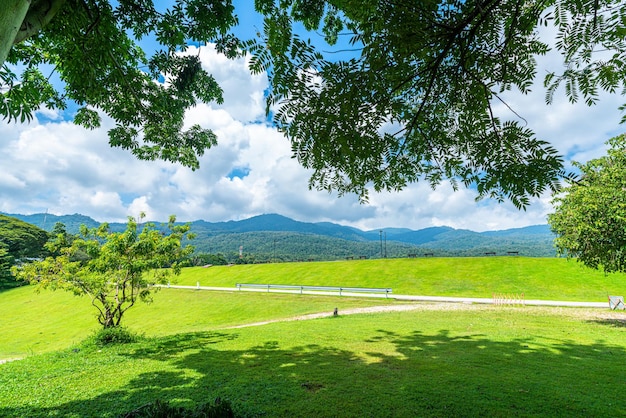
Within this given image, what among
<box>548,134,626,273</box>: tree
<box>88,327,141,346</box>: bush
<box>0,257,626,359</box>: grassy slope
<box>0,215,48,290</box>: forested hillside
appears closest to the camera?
<box>88,327,141,346</box>: bush

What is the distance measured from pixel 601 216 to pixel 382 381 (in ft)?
37.7

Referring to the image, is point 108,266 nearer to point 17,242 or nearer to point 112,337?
point 112,337

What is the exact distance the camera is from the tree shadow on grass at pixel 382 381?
4.08 metres

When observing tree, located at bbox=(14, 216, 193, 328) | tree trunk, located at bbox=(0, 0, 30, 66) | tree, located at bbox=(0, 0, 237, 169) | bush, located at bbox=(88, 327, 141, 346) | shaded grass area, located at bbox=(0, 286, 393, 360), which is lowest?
shaded grass area, located at bbox=(0, 286, 393, 360)

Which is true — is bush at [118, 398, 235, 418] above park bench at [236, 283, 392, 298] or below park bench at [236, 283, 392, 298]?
above

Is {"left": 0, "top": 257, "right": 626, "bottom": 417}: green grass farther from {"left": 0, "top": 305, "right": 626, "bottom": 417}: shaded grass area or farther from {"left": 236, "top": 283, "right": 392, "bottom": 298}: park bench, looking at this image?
{"left": 236, "top": 283, "right": 392, "bottom": 298}: park bench

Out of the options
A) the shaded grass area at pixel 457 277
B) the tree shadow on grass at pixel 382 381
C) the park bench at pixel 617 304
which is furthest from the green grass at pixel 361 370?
the shaded grass area at pixel 457 277

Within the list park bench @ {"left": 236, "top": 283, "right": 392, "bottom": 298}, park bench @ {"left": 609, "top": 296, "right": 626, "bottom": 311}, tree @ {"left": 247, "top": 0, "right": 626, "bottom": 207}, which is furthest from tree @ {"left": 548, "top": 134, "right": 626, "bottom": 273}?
park bench @ {"left": 236, "top": 283, "right": 392, "bottom": 298}

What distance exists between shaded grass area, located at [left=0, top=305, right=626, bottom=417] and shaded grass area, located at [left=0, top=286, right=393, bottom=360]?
26.6ft

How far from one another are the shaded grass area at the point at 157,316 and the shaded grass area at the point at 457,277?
10.9m

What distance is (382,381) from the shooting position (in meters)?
5.09

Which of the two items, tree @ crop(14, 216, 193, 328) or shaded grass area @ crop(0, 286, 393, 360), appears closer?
tree @ crop(14, 216, 193, 328)

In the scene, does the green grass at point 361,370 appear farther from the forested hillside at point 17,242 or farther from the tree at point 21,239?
the tree at point 21,239

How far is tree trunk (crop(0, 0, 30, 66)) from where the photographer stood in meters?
1.43
